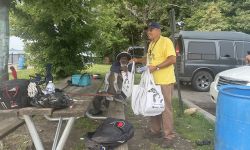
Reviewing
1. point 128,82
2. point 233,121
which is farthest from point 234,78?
point 233,121

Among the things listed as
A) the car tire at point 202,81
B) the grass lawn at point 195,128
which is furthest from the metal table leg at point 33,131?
the car tire at point 202,81

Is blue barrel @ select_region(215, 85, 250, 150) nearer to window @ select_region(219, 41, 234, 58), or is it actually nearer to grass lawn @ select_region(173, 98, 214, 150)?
grass lawn @ select_region(173, 98, 214, 150)

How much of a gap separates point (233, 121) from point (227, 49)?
10550 millimetres

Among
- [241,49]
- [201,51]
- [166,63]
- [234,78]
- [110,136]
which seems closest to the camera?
[110,136]

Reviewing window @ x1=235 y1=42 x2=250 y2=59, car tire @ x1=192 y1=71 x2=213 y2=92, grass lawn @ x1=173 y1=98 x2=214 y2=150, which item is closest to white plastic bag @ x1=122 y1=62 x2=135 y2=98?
grass lawn @ x1=173 y1=98 x2=214 y2=150

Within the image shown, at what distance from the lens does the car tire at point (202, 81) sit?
548 inches

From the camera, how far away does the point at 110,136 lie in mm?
4344

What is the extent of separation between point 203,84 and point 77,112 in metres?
10.6

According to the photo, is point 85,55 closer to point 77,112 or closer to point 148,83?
point 148,83

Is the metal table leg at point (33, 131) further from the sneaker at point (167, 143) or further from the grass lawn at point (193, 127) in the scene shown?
the grass lawn at point (193, 127)

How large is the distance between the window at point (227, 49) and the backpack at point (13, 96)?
35.9 feet

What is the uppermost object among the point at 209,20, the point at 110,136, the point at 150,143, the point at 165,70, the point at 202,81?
the point at 209,20

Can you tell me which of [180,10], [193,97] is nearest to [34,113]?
[193,97]

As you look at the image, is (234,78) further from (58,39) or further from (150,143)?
(58,39)
